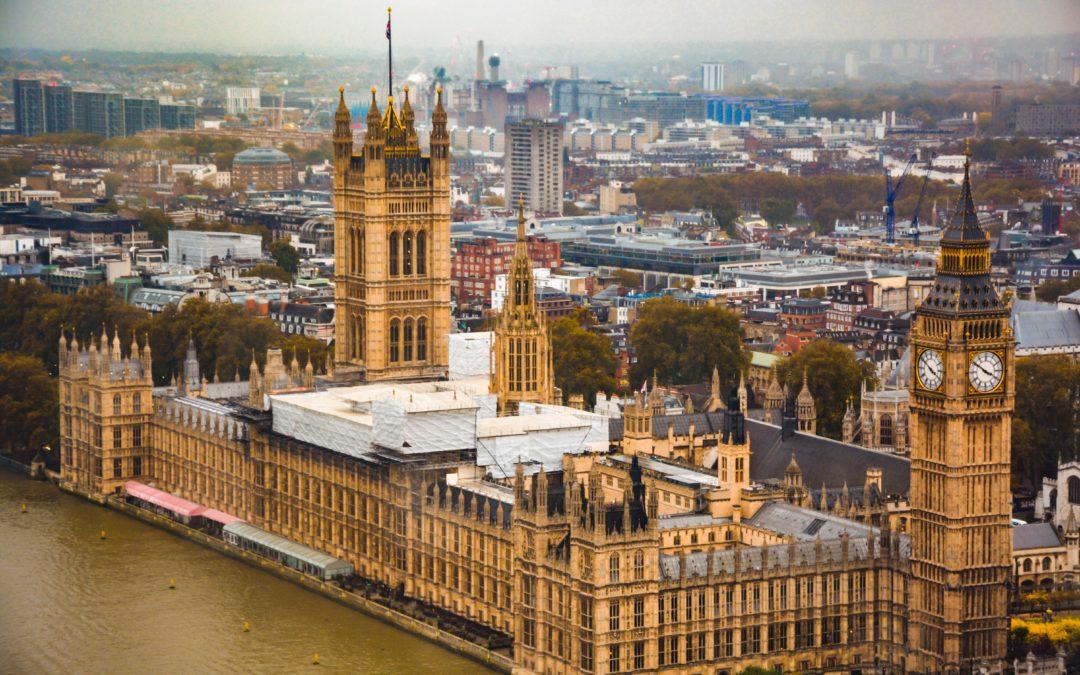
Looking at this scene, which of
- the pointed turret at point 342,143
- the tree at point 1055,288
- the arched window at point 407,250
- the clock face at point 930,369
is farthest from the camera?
the tree at point 1055,288

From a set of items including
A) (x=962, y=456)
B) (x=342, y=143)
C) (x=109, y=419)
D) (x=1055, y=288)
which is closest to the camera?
(x=962, y=456)

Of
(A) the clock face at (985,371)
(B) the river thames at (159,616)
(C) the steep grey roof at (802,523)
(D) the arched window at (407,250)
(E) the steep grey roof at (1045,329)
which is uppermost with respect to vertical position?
(D) the arched window at (407,250)

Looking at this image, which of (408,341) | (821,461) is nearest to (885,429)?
(821,461)

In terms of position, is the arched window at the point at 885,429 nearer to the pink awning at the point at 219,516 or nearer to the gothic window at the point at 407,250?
the gothic window at the point at 407,250

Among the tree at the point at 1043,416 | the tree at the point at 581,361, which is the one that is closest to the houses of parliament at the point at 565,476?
the tree at the point at 1043,416

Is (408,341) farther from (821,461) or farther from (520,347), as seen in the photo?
(821,461)

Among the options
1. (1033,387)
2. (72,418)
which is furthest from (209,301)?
(1033,387)
